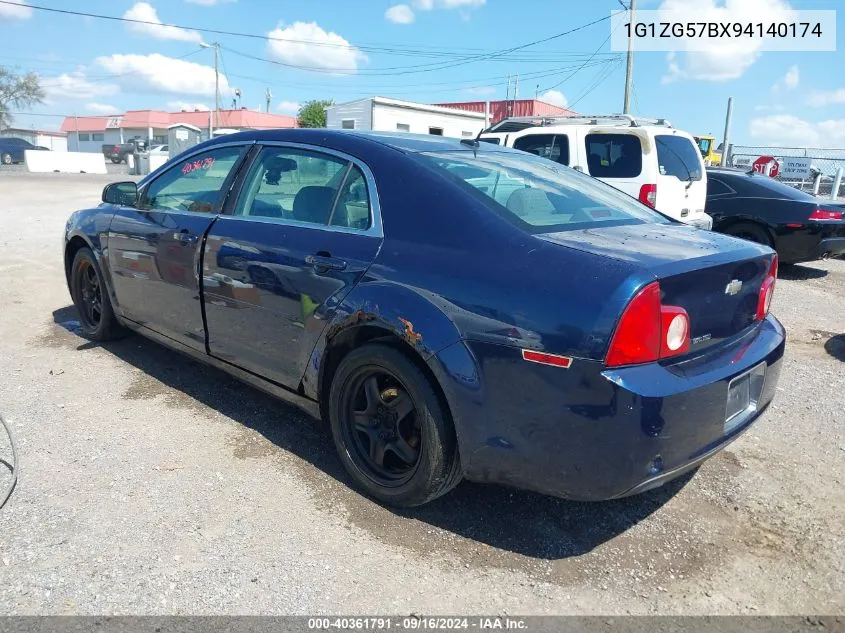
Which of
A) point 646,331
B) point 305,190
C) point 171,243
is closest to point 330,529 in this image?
point 646,331

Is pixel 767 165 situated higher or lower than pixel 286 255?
higher

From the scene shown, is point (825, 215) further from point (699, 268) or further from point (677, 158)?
point (699, 268)

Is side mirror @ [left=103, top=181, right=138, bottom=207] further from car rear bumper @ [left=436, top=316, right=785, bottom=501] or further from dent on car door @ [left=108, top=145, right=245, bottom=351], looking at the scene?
car rear bumper @ [left=436, top=316, right=785, bottom=501]

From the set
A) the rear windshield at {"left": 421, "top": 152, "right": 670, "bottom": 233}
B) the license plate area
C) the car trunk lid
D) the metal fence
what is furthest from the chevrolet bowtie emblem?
the metal fence

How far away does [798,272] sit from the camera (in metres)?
9.43

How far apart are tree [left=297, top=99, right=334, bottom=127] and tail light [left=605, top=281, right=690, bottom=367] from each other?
1920 inches

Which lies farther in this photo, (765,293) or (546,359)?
(765,293)

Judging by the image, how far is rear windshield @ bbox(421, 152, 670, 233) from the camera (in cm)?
278

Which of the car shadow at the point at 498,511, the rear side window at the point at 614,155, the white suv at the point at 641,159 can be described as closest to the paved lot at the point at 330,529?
the car shadow at the point at 498,511

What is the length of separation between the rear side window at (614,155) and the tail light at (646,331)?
5.79 metres

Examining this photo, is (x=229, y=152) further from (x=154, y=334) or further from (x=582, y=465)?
(x=582, y=465)

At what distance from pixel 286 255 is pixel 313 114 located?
179 ft

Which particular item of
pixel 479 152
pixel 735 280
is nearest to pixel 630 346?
pixel 735 280

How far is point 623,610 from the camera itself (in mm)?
2355
